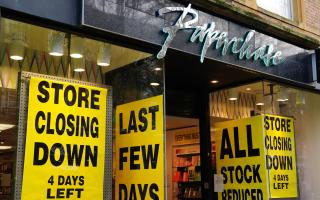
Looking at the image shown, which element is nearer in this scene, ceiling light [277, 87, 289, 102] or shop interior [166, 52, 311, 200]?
shop interior [166, 52, 311, 200]

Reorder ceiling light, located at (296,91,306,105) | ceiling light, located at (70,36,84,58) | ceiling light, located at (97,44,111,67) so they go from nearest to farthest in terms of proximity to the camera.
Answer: ceiling light, located at (70,36,84,58) < ceiling light, located at (97,44,111,67) < ceiling light, located at (296,91,306,105)

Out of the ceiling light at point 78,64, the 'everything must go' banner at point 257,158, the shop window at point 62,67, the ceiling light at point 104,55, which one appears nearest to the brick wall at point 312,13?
the 'everything must go' banner at point 257,158

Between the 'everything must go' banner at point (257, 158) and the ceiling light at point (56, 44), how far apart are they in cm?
443

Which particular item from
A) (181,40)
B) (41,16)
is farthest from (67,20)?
(181,40)

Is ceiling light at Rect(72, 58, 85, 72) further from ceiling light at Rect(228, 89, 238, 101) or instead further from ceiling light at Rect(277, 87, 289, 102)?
ceiling light at Rect(277, 87, 289, 102)

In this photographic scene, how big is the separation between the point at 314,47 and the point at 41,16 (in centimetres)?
614

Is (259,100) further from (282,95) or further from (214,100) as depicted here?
(214,100)

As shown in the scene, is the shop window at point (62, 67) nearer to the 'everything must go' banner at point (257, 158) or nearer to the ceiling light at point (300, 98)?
the 'everything must go' banner at point (257, 158)

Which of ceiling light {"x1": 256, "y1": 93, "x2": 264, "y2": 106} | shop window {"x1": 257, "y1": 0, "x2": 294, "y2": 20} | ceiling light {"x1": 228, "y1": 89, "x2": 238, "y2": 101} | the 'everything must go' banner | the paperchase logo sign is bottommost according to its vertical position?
the 'everything must go' banner

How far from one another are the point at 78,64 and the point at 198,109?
385 cm

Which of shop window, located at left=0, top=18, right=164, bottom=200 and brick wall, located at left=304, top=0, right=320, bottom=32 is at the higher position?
brick wall, located at left=304, top=0, right=320, bottom=32

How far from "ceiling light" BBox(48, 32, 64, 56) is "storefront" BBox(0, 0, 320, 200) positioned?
0.04ft

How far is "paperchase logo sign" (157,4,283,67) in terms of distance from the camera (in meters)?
6.56

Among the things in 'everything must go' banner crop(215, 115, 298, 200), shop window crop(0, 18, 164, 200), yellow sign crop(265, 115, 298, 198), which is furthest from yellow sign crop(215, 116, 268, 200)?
shop window crop(0, 18, 164, 200)
